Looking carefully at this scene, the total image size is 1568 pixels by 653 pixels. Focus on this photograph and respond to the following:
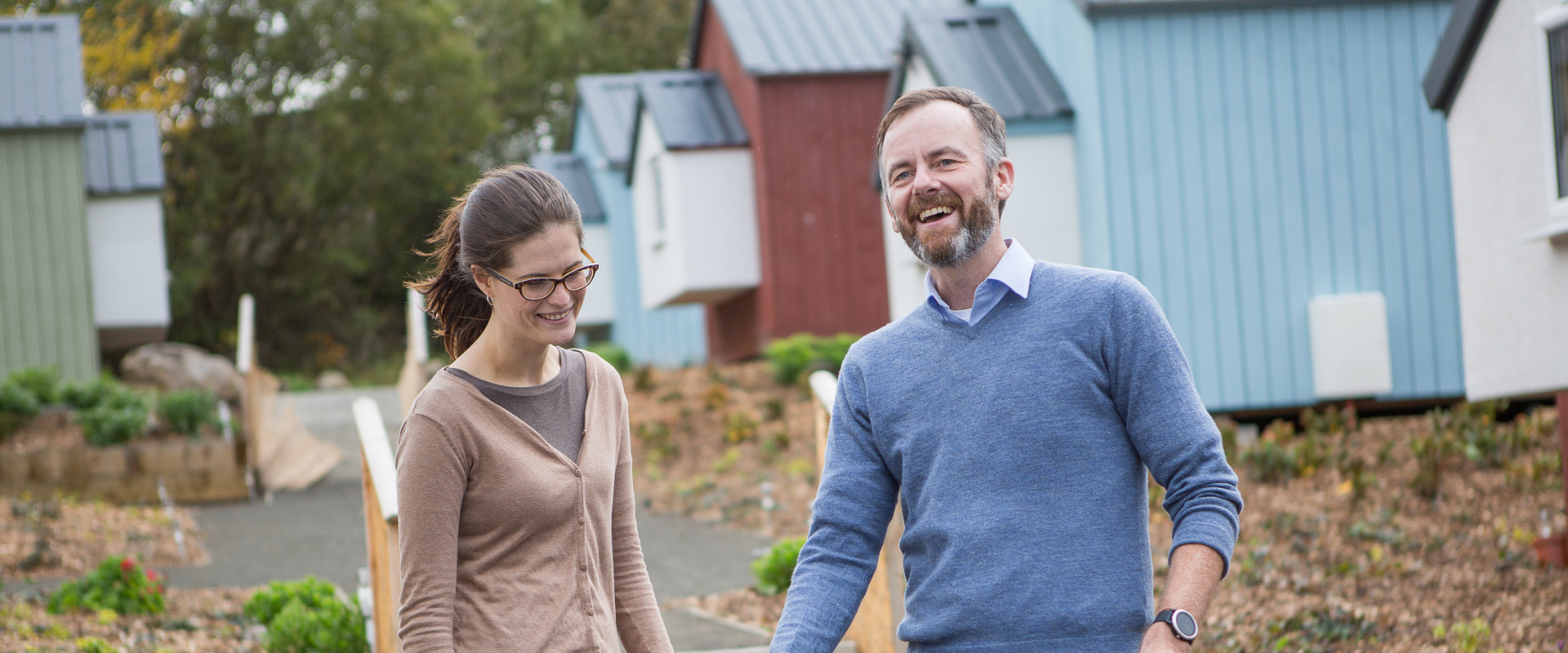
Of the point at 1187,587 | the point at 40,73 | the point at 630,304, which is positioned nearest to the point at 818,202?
the point at 630,304

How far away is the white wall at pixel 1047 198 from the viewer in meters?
11.0

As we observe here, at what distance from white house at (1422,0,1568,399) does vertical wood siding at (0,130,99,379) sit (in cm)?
1340

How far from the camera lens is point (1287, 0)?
1044cm

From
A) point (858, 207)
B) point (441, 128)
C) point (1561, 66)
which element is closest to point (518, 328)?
point (1561, 66)

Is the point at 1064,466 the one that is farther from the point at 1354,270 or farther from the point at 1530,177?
the point at 1354,270

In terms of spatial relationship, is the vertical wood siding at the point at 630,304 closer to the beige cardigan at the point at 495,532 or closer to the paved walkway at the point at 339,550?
the paved walkway at the point at 339,550

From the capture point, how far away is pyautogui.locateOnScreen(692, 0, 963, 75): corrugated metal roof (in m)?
15.6

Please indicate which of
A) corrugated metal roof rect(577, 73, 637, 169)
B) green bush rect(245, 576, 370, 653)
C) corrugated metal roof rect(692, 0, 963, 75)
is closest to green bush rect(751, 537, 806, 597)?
green bush rect(245, 576, 370, 653)

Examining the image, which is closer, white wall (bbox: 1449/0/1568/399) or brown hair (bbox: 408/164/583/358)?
brown hair (bbox: 408/164/583/358)

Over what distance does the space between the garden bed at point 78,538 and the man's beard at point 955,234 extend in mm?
7056

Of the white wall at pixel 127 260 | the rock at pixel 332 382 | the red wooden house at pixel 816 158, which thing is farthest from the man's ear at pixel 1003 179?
the rock at pixel 332 382

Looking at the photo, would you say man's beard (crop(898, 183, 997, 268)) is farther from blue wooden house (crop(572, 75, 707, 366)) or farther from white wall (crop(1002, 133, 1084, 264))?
blue wooden house (crop(572, 75, 707, 366))

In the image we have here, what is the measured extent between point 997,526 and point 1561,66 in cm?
503

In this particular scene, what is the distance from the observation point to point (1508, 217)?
643cm
